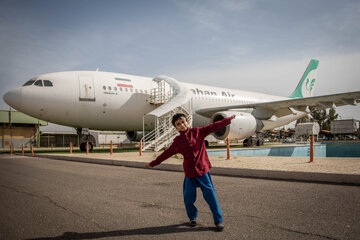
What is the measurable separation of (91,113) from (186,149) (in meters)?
12.3

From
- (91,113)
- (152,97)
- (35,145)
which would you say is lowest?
(35,145)

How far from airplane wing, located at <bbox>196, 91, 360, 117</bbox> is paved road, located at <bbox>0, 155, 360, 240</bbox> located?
11307mm

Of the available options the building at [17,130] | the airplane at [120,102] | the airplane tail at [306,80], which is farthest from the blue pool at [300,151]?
the building at [17,130]

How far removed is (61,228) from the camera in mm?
3119

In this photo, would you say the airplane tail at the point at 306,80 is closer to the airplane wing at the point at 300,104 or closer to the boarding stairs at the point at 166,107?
the airplane wing at the point at 300,104

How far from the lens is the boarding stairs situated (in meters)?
14.7

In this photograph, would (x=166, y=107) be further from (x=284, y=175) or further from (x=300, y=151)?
(x=300, y=151)

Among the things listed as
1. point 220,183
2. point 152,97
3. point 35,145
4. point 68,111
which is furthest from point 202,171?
point 35,145

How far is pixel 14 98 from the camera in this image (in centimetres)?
1320

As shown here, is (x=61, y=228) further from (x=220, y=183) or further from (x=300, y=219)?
(x=220, y=183)

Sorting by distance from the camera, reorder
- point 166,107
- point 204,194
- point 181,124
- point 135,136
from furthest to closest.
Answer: point 135,136 < point 166,107 < point 181,124 < point 204,194

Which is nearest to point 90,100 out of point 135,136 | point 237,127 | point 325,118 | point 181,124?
point 135,136

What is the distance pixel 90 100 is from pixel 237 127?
8.26 meters

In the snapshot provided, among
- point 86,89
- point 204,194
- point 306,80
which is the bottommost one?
point 204,194
